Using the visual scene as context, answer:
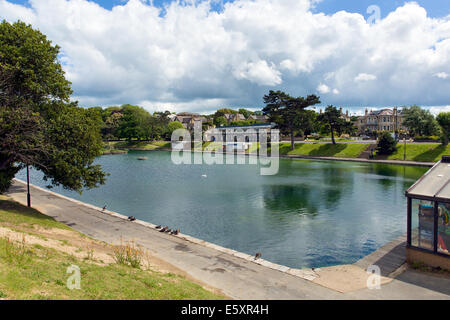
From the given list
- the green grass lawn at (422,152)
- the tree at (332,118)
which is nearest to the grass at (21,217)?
the green grass lawn at (422,152)

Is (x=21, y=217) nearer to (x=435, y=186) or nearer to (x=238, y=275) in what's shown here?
(x=238, y=275)

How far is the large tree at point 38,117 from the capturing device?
2155 centimetres

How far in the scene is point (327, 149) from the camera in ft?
283

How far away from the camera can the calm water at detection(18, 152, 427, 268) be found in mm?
21359

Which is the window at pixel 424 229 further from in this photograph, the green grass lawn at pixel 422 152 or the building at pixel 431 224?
the green grass lawn at pixel 422 152

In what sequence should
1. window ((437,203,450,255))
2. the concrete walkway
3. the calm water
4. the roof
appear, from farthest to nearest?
the calm water < the roof < window ((437,203,450,255)) < the concrete walkway

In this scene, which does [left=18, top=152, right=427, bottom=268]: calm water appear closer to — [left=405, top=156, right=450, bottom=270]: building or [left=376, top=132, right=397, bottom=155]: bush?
[left=405, top=156, right=450, bottom=270]: building

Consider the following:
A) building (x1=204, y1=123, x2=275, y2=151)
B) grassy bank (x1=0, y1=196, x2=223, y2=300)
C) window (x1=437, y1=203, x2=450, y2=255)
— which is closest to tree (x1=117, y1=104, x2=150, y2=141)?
building (x1=204, y1=123, x2=275, y2=151)

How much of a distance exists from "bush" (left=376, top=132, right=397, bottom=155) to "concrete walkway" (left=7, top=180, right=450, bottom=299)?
65581mm

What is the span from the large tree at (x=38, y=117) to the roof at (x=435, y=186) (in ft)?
73.5

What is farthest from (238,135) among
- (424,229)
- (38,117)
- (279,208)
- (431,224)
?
(431,224)

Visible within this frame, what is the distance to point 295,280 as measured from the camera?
45.3ft
